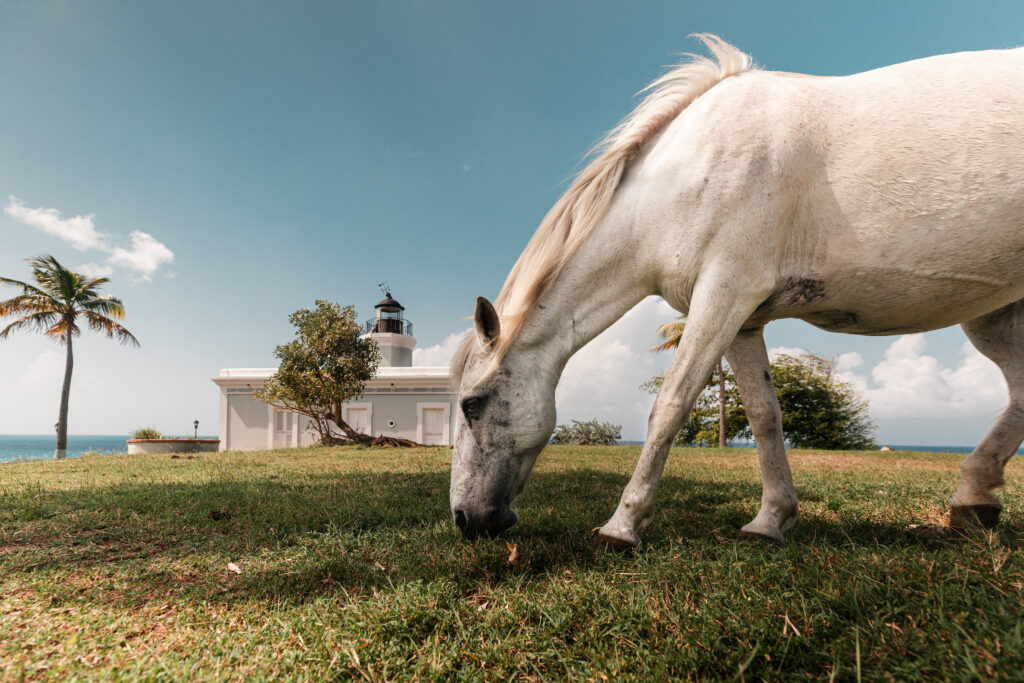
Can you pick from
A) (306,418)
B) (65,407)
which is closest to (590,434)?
(306,418)

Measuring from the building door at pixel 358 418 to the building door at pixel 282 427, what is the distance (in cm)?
258

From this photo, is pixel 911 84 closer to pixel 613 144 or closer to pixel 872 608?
Answer: pixel 613 144

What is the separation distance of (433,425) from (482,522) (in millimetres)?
22377

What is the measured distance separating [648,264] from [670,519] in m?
1.55

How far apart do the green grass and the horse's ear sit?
3.18ft

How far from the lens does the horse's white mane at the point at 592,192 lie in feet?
8.18

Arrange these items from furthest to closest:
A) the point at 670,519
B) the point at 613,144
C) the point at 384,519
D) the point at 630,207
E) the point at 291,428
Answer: the point at 291,428 → the point at 384,519 → the point at 670,519 → the point at 613,144 → the point at 630,207

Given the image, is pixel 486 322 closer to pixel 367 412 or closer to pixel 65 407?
pixel 367 412

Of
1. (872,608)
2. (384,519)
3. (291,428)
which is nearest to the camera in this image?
(872,608)

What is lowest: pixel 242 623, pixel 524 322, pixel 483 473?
pixel 242 623

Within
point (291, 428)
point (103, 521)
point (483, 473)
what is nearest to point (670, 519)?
point (483, 473)

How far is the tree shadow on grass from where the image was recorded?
7.04 ft

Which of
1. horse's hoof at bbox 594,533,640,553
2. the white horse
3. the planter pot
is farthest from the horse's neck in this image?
the planter pot

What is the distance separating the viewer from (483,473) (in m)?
2.37
